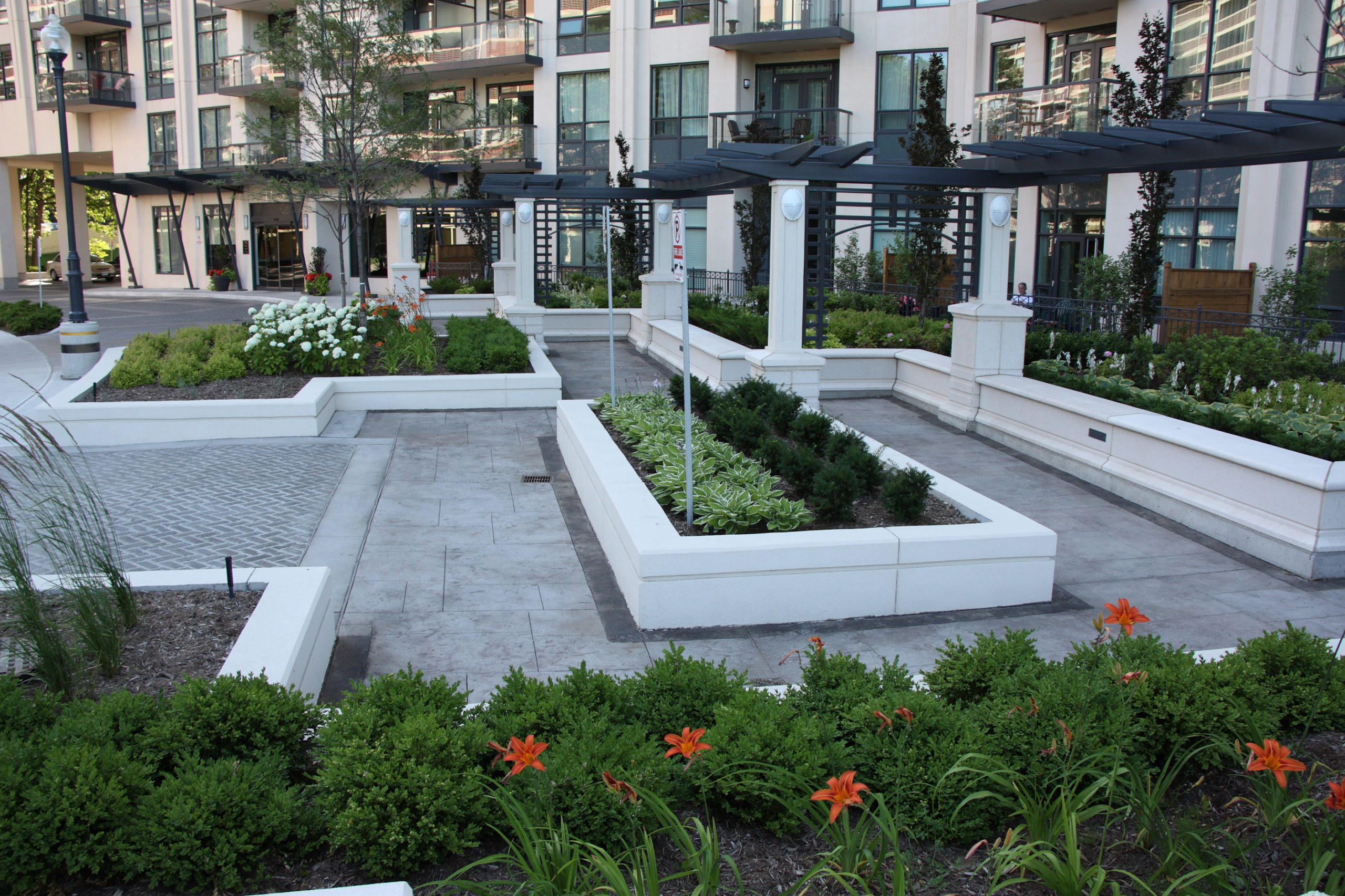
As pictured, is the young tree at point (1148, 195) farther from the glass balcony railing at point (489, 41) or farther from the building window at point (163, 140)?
the building window at point (163, 140)

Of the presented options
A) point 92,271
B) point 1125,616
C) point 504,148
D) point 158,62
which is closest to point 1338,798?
point 1125,616

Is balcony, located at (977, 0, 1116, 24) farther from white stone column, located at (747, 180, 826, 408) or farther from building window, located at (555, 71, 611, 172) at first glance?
white stone column, located at (747, 180, 826, 408)

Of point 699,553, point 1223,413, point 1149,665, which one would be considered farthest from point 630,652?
point 1223,413

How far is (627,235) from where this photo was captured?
1064 inches

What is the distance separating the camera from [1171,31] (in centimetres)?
2239

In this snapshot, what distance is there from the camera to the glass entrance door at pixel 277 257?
43.2 meters

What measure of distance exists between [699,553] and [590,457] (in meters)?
2.72

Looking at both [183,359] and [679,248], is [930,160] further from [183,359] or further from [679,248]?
[679,248]

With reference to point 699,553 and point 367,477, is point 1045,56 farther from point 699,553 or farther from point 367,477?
point 699,553

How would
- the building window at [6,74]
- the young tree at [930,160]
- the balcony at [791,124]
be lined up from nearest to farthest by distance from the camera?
1. the young tree at [930,160]
2. the balcony at [791,124]
3. the building window at [6,74]

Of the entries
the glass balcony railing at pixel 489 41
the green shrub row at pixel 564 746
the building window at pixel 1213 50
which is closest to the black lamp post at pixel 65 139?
the green shrub row at pixel 564 746

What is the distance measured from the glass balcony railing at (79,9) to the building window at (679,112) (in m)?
26.3

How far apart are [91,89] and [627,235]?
1191 inches

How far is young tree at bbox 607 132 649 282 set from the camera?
23672mm
